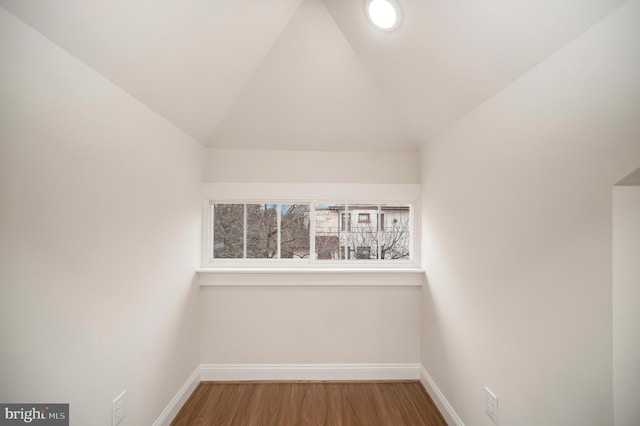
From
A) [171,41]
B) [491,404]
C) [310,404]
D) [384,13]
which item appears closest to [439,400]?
[491,404]

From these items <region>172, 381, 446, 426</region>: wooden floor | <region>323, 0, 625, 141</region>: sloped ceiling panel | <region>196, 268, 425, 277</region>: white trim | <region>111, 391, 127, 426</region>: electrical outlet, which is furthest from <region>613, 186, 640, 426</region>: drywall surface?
<region>111, 391, 127, 426</region>: electrical outlet

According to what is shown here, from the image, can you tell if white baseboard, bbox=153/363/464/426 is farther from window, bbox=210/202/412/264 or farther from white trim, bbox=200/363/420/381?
window, bbox=210/202/412/264

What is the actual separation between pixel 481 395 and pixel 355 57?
2.23 meters

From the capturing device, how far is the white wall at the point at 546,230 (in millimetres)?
931

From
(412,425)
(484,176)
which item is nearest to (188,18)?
(484,176)

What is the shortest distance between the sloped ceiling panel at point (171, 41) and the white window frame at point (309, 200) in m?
0.69

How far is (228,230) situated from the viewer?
2.72 metres

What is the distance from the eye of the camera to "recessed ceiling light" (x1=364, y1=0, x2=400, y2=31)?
1468 mm

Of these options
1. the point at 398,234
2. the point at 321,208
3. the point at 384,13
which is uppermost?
the point at 384,13

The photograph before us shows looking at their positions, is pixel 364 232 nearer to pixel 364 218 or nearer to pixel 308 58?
pixel 364 218

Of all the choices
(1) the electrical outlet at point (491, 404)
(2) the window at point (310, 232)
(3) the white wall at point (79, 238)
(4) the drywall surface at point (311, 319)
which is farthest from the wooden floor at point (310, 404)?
(2) the window at point (310, 232)

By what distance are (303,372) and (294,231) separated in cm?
125

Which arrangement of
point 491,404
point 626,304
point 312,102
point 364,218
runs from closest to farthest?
point 626,304, point 491,404, point 312,102, point 364,218

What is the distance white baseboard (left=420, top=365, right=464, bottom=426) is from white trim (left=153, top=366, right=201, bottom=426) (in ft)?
6.29
